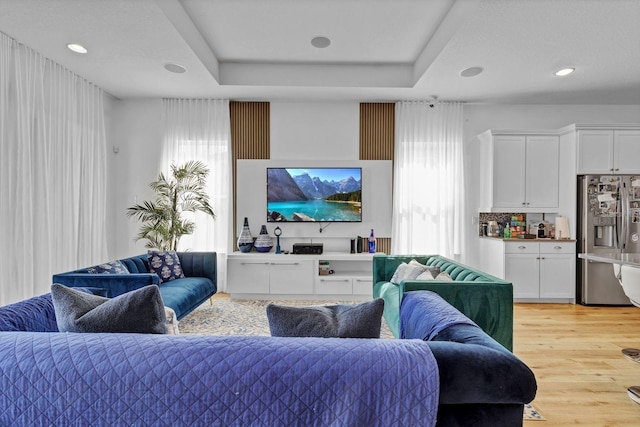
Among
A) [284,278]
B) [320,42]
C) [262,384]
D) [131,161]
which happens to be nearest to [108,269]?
[284,278]

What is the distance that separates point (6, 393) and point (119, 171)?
4.53 meters

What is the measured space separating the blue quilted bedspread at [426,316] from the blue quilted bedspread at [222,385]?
14.2 inches

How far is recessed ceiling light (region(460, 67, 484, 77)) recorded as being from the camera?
3.78m

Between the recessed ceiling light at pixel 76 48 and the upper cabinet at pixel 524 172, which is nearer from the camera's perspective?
the recessed ceiling light at pixel 76 48

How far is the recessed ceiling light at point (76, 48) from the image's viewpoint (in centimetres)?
328

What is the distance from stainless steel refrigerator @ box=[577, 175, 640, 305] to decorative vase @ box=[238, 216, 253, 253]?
4286mm

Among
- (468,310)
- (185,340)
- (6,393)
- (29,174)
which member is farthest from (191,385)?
(29,174)

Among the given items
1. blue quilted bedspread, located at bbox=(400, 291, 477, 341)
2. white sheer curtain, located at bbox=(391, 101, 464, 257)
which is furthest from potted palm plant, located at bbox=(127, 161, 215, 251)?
blue quilted bedspread, located at bbox=(400, 291, 477, 341)

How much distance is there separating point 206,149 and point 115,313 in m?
3.86

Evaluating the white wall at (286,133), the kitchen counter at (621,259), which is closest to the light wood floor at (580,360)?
the kitchen counter at (621,259)

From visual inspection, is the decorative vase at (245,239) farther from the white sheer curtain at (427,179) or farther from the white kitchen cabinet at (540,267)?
the white kitchen cabinet at (540,267)

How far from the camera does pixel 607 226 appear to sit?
432 centimetres

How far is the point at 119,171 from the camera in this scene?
4953 mm

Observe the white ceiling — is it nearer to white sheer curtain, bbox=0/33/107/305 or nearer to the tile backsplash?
white sheer curtain, bbox=0/33/107/305
